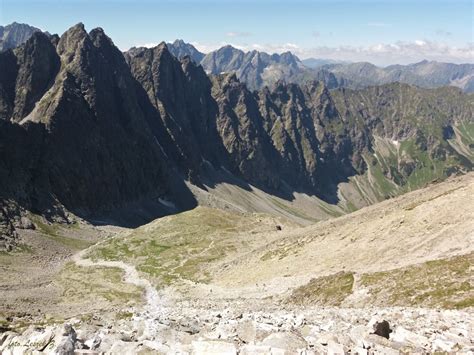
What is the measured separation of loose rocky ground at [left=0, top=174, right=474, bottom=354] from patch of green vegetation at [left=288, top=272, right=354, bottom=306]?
21 cm

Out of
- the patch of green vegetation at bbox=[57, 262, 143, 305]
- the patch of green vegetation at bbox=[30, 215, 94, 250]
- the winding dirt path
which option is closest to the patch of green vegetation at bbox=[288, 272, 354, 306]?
the winding dirt path

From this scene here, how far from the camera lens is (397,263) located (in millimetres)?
57250

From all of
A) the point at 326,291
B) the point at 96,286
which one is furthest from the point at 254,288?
the point at 96,286

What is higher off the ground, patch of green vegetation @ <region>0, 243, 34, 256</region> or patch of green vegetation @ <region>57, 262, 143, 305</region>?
patch of green vegetation @ <region>57, 262, 143, 305</region>

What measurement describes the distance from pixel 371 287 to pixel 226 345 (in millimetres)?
29845

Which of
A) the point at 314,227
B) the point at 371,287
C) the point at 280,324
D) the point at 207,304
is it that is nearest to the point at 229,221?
the point at 314,227

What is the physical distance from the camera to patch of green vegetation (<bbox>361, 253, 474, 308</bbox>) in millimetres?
40281

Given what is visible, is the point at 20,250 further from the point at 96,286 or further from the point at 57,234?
the point at 96,286

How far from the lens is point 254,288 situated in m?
68.2

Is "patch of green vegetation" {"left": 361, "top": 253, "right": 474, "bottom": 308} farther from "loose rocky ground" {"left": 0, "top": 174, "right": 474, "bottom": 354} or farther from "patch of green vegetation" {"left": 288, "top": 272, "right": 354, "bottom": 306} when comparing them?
"patch of green vegetation" {"left": 288, "top": 272, "right": 354, "bottom": 306}

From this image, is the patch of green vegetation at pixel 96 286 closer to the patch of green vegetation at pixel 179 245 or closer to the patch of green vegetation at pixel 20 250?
the patch of green vegetation at pixel 179 245

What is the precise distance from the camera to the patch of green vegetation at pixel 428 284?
4028 cm

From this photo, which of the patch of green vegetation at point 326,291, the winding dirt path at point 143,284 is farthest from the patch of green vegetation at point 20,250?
the patch of green vegetation at point 326,291

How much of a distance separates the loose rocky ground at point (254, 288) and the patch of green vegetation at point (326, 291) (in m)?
0.21
